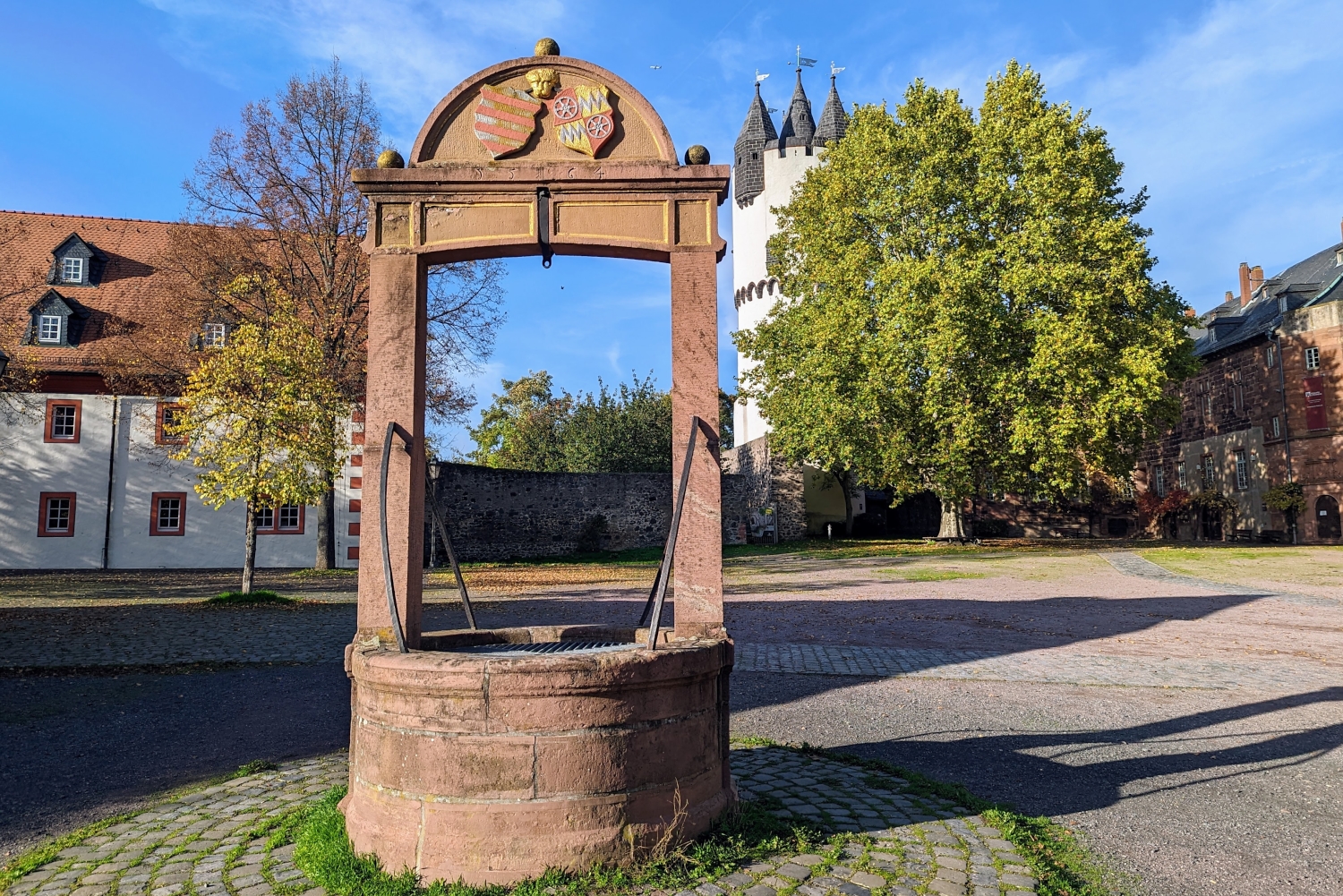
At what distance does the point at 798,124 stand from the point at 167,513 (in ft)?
113

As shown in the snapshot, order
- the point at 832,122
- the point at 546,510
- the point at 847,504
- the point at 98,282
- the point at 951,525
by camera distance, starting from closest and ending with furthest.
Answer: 1. the point at 98,282
2. the point at 951,525
3. the point at 546,510
4. the point at 847,504
5. the point at 832,122

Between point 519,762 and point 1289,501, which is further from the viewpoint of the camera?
point 1289,501

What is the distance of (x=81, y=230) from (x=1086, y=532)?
4098cm

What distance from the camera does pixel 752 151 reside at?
4550 centimetres

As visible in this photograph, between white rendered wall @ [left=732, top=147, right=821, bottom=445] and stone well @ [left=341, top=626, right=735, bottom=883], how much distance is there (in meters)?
37.8

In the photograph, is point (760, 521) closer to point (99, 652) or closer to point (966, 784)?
point (99, 652)

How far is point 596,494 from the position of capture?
31.0m

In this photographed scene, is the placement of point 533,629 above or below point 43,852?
above

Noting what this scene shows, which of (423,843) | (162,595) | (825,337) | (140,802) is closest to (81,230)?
(162,595)

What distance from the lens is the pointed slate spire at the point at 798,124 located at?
44688mm

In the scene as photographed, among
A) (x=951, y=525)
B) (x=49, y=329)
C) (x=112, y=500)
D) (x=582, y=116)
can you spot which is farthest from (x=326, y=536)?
(x=582, y=116)

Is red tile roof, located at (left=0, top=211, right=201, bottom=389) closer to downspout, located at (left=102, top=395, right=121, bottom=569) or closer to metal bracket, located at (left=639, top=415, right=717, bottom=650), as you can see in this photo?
downspout, located at (left=102, top=395, right=121, bottom=569)

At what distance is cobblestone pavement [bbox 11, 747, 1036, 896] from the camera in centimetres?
343

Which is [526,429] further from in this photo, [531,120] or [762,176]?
[531,120]
